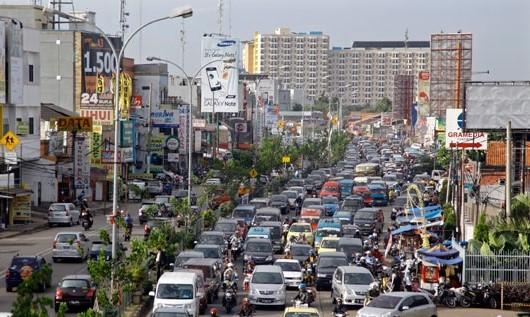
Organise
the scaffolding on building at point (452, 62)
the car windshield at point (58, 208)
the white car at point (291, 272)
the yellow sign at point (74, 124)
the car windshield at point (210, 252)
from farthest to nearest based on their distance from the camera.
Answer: the scaffolding on building at point (452, 62) < the yellow sign at point (74, 124) < the car windshield at point (58, 208) < the car windshield at point (210, 252) < the white car at point (291, 272)

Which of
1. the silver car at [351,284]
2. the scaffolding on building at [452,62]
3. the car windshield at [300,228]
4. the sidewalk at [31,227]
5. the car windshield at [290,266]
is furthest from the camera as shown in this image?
the scaffolding on building at [452,62]

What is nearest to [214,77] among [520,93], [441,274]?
[520,93]

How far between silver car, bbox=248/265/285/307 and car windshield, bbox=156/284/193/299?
10.8 ft

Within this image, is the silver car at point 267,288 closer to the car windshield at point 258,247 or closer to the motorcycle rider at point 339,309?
the motorcycle rider at point 339,309

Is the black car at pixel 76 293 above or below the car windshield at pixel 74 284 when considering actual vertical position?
below

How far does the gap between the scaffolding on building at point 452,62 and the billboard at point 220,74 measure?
1687 cm

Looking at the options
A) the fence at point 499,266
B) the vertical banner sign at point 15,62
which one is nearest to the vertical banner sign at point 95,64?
the vertical banner sign at point 15,62

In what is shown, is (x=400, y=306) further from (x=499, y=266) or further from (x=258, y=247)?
(x=258, y=247)

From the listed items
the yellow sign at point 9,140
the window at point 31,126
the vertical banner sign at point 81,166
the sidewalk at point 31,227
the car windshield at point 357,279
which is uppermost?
the window at point 31,126

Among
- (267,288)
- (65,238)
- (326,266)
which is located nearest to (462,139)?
(326,266)

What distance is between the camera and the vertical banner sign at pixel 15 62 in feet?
205

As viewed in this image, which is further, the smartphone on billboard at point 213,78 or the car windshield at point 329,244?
the smartphone on billboard at point 213,78

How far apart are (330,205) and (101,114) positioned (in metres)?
19.9

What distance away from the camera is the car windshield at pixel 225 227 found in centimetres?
5128
